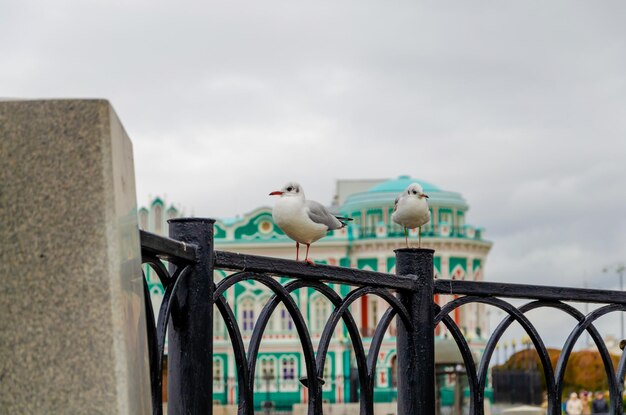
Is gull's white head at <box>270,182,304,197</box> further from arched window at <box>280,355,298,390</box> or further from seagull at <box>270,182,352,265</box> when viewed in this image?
arched window at <box>280,355,298,390</box>

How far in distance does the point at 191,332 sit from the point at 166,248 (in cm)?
26

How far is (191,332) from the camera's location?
284 centimetres

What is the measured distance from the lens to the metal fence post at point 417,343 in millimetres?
3658

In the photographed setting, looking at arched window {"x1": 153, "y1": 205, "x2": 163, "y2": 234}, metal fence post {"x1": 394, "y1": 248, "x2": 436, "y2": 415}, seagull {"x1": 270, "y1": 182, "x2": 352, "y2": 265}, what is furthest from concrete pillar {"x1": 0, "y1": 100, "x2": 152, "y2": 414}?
arched window {"x1": 153, "y1": 205, "x2": 163, "y2": 234}

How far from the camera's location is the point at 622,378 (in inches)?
161

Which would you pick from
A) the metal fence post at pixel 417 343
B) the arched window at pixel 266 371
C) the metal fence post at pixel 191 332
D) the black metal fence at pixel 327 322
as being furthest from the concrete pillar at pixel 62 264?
the arched window at pixel 266 371

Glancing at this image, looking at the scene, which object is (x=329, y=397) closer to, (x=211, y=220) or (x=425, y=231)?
(x=425, y=231)

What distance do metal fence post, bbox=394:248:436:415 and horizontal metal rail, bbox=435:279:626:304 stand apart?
10cm

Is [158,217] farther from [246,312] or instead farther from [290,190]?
[290,190]

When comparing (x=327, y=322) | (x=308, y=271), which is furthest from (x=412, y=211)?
(x=308, y=271)

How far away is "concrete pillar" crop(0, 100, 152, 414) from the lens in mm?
1997

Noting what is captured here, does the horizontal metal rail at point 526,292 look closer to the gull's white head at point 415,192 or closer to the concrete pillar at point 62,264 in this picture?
the concrete pillar at point 62,264

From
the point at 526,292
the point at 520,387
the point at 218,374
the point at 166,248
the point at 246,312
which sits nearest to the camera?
the point at 166,248

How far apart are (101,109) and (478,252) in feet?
160
